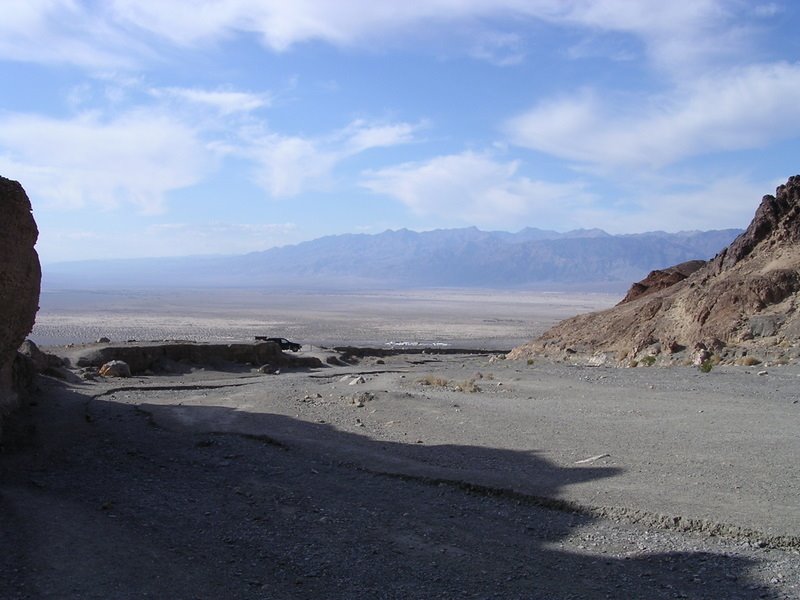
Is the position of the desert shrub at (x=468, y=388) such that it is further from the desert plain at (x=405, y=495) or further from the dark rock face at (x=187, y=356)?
the dark rock face at (x=187, y=356)

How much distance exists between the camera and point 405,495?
9.38m

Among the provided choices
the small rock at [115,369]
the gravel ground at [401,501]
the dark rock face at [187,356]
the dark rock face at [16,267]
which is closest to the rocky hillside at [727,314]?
the gravel ground at [401,501]

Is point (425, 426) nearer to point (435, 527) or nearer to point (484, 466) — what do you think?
point (484, 466)

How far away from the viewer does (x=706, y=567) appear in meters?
6.96

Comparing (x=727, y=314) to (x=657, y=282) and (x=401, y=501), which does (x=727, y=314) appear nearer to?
(x=657, y=282)

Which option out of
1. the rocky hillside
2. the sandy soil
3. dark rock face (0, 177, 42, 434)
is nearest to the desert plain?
dark rock face (0, 177, 42, 434)

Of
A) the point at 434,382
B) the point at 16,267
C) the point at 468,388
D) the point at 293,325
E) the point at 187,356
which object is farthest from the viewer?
the point at 293,325

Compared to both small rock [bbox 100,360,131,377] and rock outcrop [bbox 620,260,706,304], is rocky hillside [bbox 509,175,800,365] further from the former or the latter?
small rock [bbox 100,360,131,377]

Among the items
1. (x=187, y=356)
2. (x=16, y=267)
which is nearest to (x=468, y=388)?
(x=16, y=267)

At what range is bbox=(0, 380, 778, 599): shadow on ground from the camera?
6.38 metres

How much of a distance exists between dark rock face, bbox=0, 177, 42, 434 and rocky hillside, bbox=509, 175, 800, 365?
70.7 ft

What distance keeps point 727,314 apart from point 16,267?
24.8 metres

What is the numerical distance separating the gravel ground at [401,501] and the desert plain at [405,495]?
33 mm

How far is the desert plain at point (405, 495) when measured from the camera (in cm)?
657
